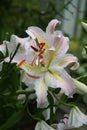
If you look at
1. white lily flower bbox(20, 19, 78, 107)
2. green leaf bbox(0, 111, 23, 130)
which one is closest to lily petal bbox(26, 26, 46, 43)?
white lily flower bbox(20, 19, 78, 107)

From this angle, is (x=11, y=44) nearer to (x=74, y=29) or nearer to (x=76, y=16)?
(x=76, y=16)

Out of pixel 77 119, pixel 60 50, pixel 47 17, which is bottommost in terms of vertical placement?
pixel 77 119

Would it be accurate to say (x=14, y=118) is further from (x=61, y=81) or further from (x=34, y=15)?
(x=34, y=15)

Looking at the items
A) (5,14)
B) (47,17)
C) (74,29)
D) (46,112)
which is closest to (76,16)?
(74,29)

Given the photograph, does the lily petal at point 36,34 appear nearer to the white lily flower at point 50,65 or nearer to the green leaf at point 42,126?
the white lily flower at point 50,65

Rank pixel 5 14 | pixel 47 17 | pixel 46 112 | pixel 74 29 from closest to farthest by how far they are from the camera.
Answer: pixel 46 112
pixel 47 17
pixel 5 14
pixel 74 29

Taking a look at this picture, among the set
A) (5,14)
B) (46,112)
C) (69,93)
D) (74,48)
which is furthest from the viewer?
(74,48)

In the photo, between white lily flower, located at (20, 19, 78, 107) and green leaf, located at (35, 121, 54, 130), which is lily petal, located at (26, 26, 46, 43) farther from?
green leaf, located at (35, 121, 54, 130)

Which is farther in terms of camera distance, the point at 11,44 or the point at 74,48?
the point at 74,48

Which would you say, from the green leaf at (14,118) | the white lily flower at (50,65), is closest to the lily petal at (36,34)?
the white lily flower at (50,65)
